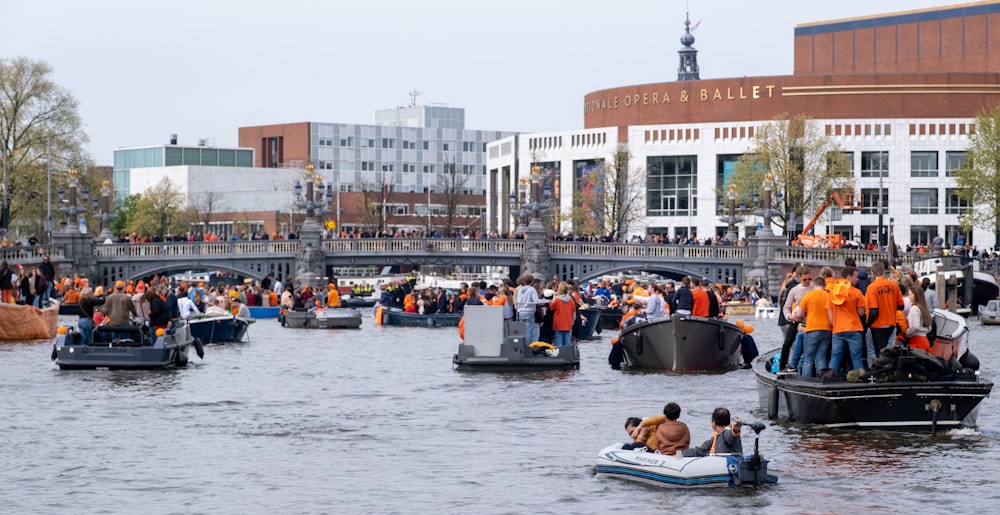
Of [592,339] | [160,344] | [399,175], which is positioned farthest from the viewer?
[399,175]

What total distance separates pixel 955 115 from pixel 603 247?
43127mm

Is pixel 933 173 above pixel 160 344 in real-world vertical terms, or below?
above

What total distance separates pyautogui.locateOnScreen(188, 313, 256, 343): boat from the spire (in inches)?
5435

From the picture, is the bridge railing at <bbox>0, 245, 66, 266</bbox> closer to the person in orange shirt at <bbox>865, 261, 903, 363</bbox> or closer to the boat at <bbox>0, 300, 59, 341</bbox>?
the boat at <bbox>0, 300, 59, 341</bbox>

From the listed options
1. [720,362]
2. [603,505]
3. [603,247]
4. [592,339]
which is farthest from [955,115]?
[603,505]

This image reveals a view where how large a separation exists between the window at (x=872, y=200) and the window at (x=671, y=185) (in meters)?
12.4

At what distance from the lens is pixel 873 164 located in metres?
123

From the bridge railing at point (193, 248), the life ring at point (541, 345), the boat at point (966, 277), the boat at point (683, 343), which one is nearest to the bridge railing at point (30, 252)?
the bridge railing at point (193, 248)

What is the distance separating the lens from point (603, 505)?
21750 mm

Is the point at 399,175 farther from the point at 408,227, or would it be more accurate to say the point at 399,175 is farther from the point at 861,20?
the point at 861,20

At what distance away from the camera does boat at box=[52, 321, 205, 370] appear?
1447 inches

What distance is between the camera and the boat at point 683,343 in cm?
3831

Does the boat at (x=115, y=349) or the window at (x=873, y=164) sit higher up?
the window at (x=873, y=164)

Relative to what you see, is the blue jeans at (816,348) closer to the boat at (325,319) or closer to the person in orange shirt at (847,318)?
the person in orange shirt at (847,318)
